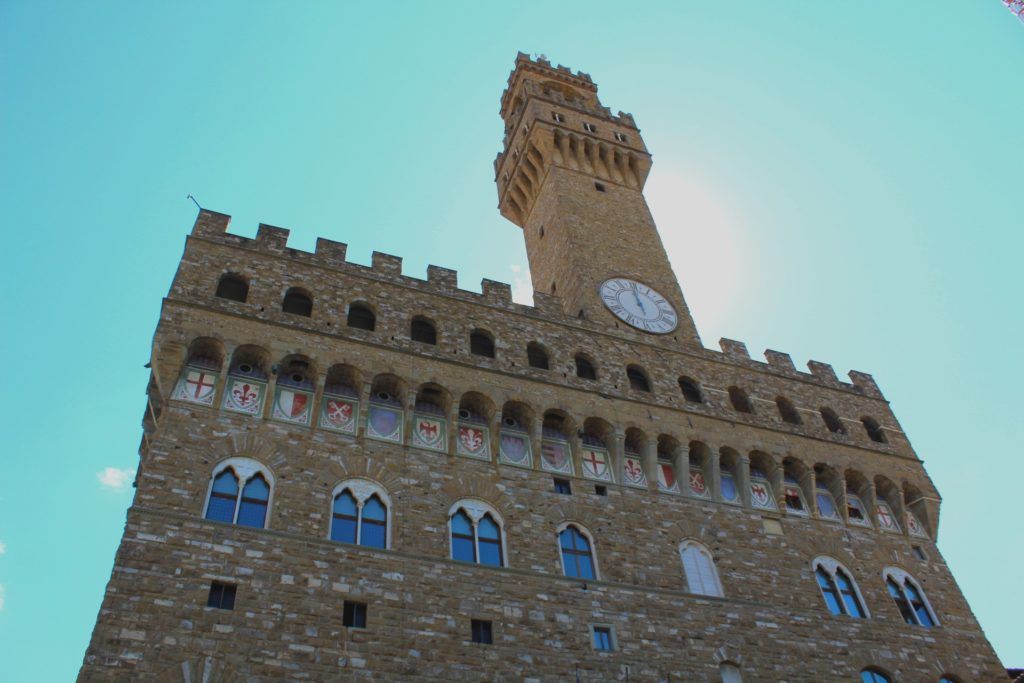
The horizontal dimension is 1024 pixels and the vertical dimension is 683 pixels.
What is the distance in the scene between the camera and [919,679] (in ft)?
58.1

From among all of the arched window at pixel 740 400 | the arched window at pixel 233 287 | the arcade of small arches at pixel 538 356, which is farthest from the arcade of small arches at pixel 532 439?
the arched window at pixel 233 287

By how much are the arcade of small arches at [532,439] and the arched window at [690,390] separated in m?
1.60

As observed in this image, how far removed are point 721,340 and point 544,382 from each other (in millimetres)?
6698

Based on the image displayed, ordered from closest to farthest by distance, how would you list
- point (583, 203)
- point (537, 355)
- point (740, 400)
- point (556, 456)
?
1. point (556, 456)
2. point (537, 355)
3. point (740, 400)
4. point (583, 203)

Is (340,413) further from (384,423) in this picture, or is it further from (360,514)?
(360,514)

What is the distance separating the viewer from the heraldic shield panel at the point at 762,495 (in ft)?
64.3

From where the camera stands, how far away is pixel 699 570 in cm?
1758

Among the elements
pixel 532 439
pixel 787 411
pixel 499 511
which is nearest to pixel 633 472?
pixel 532 439

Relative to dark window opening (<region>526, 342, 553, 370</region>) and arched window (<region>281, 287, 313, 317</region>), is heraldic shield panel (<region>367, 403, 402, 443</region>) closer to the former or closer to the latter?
arched window (<region>281, 287, 313, 317</region>)

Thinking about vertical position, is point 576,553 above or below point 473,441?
below

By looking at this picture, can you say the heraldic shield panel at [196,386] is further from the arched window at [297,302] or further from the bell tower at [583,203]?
the bell tower at [583,203]

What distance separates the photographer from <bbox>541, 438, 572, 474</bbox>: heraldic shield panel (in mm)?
18109

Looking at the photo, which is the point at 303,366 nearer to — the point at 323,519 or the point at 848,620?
the point at 323,519

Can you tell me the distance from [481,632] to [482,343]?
710cm
